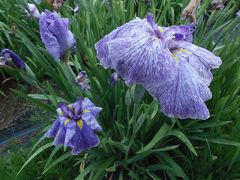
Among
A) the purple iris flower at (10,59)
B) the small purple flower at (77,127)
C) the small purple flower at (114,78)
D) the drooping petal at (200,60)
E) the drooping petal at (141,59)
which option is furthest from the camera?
the small purple flower at (114,78)

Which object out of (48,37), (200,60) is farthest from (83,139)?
(200,60)

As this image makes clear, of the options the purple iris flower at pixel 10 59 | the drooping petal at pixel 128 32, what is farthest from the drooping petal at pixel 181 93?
the purple iris flower at pixel 10 59

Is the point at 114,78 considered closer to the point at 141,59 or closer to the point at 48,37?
the point at 48,37

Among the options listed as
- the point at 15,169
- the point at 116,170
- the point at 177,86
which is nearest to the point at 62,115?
the point at 177,86

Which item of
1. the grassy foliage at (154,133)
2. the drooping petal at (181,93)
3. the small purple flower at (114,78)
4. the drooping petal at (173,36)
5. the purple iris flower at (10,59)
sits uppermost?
the drooping petal at (173,36)

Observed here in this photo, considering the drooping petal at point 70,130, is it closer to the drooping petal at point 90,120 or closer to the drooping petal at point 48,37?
the drooping petal at point 90,120

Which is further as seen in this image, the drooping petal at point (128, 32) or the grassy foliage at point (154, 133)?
the grassy foliage at point (154, 133)

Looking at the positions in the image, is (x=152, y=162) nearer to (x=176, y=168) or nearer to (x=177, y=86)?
(x=176, y=168)
